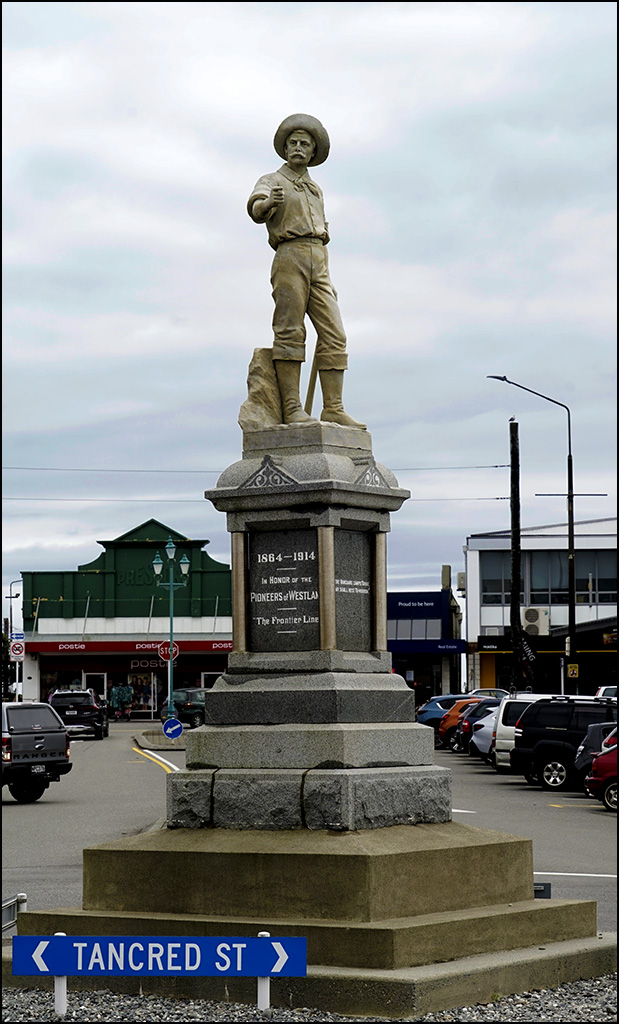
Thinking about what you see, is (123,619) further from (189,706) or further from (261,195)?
(261,195)

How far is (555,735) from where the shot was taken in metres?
25.3

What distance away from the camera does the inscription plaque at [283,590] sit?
9.87m

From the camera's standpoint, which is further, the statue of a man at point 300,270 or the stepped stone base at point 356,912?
the statue of a man at point 300,270

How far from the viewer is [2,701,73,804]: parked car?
902 inches

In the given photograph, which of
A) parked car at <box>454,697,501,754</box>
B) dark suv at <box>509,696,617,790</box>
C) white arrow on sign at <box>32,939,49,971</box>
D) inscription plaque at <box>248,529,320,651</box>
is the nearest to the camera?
white arrow on sign at <box>32,939,49,971</box>

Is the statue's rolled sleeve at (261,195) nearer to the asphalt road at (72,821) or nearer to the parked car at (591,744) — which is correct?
the asphalt road at (72,821)

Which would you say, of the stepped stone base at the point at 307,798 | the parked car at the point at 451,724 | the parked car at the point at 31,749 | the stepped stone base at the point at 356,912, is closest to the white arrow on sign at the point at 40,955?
the stepped stone base at the point at 356,912

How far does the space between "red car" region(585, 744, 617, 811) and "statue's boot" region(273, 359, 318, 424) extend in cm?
1258

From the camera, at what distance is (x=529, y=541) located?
64.8 metres

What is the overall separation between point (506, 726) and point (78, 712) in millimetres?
18915

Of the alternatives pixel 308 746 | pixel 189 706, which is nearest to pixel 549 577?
pixel 189 706

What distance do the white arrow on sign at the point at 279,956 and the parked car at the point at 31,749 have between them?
1589 centimetres

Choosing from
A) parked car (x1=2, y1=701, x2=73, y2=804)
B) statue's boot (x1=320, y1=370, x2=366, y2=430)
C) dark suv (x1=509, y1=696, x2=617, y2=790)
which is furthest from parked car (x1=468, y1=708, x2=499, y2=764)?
statue's boot (x1=320, y1=370, x2=366, y2=430)

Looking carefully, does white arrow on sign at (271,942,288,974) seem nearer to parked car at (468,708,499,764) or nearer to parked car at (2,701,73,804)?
parked car at (2,701,73,804)
